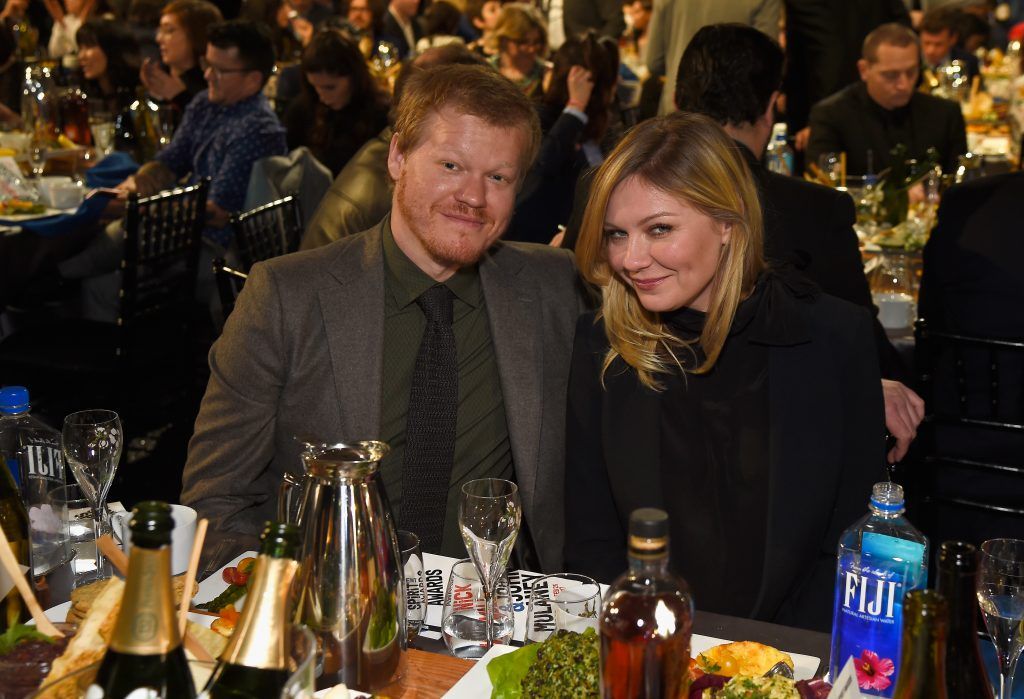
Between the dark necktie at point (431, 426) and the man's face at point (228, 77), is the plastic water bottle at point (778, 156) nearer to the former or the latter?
the man's face at point (228, 77)

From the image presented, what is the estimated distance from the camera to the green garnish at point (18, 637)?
117 cm

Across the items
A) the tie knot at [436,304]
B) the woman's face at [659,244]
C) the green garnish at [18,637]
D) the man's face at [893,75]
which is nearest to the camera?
the green garnish at [18,637]

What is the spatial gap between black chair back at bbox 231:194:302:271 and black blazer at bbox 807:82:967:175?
8.95 ft

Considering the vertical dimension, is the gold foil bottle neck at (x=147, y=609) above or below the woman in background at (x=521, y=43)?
below

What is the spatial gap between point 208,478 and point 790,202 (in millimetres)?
1632

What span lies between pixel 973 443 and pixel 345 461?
7.26ft

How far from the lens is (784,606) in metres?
1.95

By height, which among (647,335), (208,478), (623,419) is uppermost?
(647,335)

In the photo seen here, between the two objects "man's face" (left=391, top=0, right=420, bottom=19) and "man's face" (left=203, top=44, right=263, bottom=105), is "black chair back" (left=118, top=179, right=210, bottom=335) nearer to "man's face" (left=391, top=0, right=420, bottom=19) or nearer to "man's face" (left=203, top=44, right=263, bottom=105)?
"man's face" (left=203, top=44, right=263, bottom=105)

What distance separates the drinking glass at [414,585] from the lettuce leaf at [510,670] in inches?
8.6

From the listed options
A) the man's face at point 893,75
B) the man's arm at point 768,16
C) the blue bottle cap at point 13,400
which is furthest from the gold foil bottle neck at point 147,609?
the man's arm at point 768,16

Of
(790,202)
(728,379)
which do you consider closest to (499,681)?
(728,379)

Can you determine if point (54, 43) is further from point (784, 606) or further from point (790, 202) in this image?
point (784, 606)

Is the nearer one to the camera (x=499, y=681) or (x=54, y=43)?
(x=499, y=681)
